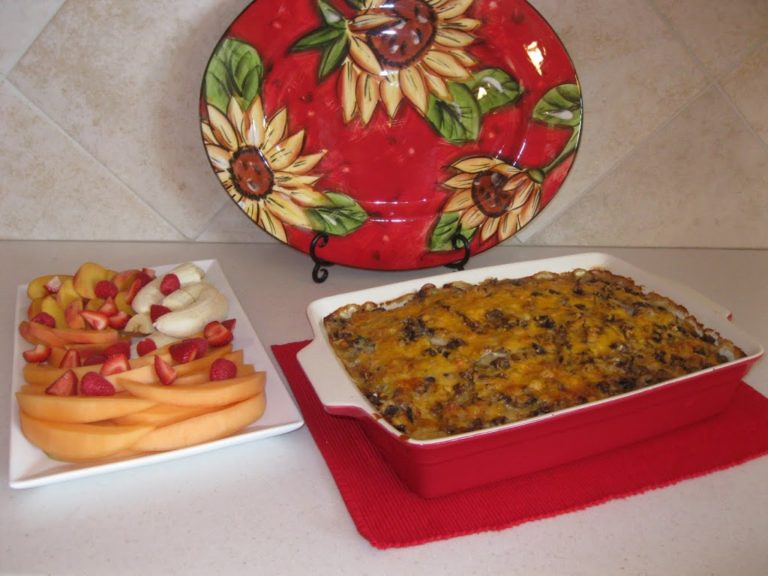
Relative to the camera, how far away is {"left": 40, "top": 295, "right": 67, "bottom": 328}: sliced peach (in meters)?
1.14

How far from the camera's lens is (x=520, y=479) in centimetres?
86

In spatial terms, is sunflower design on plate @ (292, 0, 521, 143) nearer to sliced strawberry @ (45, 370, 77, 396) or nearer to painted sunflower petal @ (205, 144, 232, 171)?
painted sunflower petal @ (205, 144, 232, 171)

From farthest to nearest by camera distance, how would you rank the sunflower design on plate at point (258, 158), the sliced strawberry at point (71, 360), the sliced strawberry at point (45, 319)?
the sunflower design on plate at point (258, 158) < the sliced strawberry at point (45, 319) < the sliced strawberry at point (71, 360)

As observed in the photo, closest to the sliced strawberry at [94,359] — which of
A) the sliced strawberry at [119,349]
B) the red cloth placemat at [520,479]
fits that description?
the sliced strawberry at [119,349]

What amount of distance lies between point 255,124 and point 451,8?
0.37 metres

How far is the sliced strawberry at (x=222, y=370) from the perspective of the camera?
0.95 metres

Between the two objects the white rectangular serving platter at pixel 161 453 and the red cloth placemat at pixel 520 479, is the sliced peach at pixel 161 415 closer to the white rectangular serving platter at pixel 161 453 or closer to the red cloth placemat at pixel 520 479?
the white rectangular serving platter at pixel 161 453

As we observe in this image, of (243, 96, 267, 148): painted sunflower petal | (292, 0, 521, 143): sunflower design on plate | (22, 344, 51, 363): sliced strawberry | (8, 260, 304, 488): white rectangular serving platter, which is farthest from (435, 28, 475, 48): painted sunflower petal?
(22, 344, 51, 363): sliced strawberry

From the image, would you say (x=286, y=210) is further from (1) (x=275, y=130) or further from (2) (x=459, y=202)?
(2) (x=459, y=202)

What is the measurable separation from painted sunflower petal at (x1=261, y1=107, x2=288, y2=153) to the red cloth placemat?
48cm

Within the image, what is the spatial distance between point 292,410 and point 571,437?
336 millimetres

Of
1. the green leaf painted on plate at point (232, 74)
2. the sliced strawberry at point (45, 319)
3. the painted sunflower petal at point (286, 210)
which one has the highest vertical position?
the green leaf painted on plate at point (232, 74)

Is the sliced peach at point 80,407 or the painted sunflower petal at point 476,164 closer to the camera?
the sliced peach at point 80,407

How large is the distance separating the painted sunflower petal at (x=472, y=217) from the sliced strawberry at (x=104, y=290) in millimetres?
581
